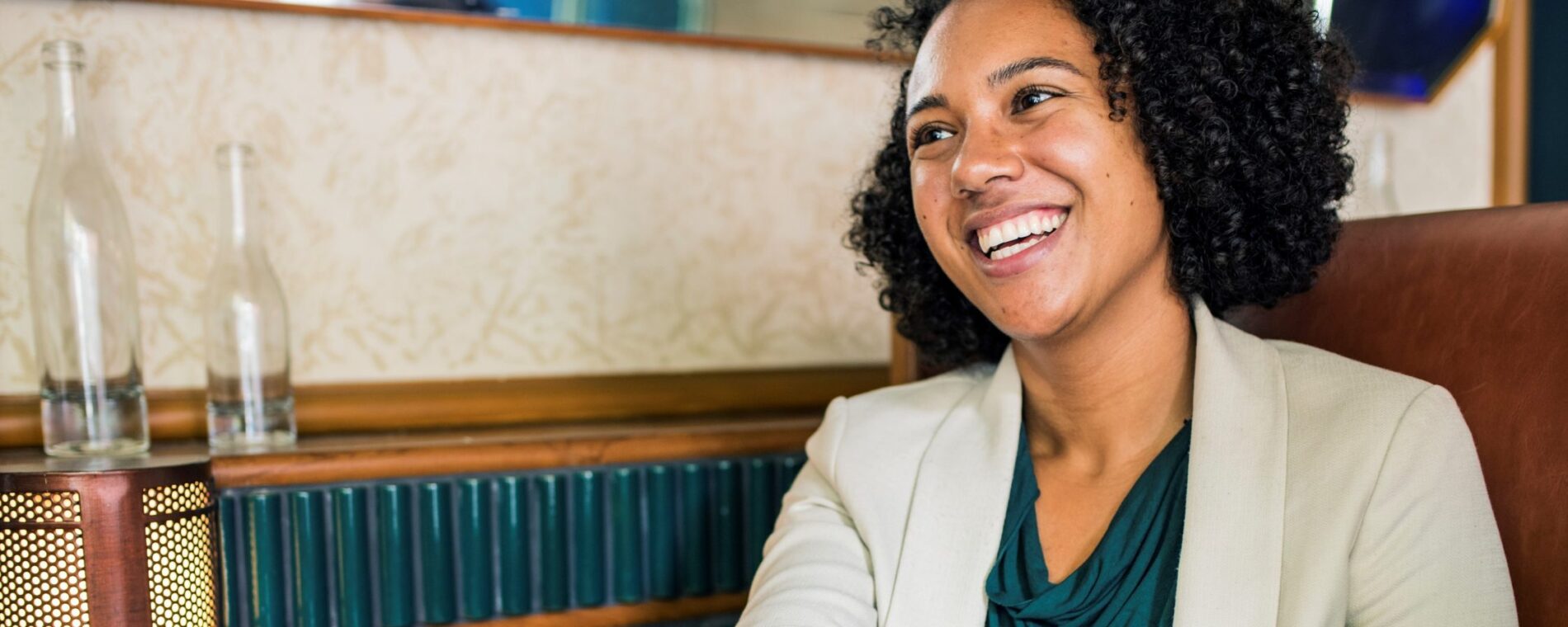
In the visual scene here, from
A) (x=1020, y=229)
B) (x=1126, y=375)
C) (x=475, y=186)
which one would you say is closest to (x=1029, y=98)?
(x=1020, y=229)

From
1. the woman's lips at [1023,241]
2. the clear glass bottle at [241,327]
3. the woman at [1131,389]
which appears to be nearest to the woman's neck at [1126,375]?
the woman at [1131,389]

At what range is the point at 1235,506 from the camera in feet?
3.49

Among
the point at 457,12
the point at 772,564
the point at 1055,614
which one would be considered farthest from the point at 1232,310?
the point at 457,12

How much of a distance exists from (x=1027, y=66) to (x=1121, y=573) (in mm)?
513

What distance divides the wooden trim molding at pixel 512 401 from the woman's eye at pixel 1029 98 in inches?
35.1

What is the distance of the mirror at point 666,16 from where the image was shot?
1656 mm

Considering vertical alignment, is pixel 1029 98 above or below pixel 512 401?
above

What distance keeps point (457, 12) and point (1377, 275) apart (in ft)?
4.18

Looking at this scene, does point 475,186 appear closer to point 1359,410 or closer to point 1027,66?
point 1027,66

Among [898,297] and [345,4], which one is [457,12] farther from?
[898,297]

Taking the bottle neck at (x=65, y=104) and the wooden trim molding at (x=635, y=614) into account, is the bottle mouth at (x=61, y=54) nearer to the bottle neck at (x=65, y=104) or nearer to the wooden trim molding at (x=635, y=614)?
the bottle neck at (x=65, y=104)

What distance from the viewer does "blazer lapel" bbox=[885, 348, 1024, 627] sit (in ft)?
3.94

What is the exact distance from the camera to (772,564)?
1280 millimetres

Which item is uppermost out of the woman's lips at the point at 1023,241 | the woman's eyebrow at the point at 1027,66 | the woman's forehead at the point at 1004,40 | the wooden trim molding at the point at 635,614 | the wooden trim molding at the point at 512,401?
the woman's forehead at the point at 1004,40
